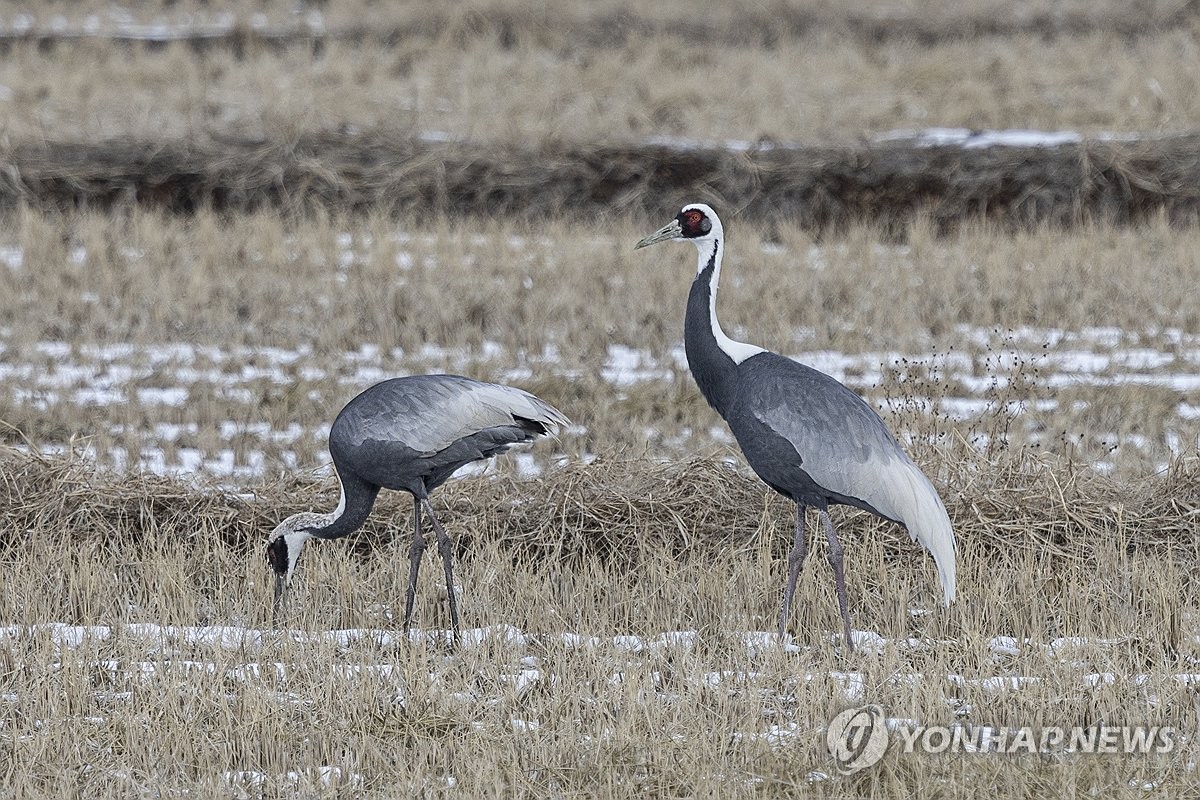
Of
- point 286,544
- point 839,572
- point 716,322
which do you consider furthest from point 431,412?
point 839,572

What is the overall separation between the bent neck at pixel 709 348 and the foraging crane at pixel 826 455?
61 millimetres

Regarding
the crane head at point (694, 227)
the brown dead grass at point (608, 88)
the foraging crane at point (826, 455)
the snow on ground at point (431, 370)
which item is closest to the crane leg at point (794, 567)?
the foraging crane at point (826, 455)

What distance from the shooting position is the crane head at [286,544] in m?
5.77

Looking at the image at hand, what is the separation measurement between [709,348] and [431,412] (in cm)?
108

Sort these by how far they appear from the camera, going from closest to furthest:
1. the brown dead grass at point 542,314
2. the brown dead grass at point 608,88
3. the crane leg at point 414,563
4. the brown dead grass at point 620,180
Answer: the crane leg at point 414,563 < the brown dead grass at point 542,314 < the brown dead grass at point 620,180 < the brown dead grass at point 608,88

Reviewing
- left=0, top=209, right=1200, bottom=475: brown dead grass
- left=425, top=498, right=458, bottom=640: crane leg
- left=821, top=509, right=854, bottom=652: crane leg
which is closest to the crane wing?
left=821, top=509, right=854, bottom=652: crane leg

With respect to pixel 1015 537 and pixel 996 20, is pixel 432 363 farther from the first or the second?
pixel 996 20

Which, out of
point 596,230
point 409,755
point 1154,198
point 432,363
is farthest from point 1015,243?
point 409,755

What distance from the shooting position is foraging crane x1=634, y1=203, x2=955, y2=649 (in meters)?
5.39

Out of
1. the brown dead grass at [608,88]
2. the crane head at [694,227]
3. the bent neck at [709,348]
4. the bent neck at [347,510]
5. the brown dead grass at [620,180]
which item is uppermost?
the brown dead grass at [608,88]

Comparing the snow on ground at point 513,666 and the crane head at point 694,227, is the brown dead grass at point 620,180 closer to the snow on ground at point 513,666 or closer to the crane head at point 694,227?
the crane head at point 694,227

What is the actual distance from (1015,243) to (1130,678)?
7.01 metres

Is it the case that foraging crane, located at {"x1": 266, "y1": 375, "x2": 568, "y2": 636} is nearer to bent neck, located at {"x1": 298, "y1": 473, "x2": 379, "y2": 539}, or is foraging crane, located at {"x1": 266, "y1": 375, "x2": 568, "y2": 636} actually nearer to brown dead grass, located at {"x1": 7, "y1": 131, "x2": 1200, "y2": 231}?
bent neck, located at {"x1": 298, "y1": 473, "x2": 379, "y2": 539}

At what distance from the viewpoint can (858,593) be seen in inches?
242
